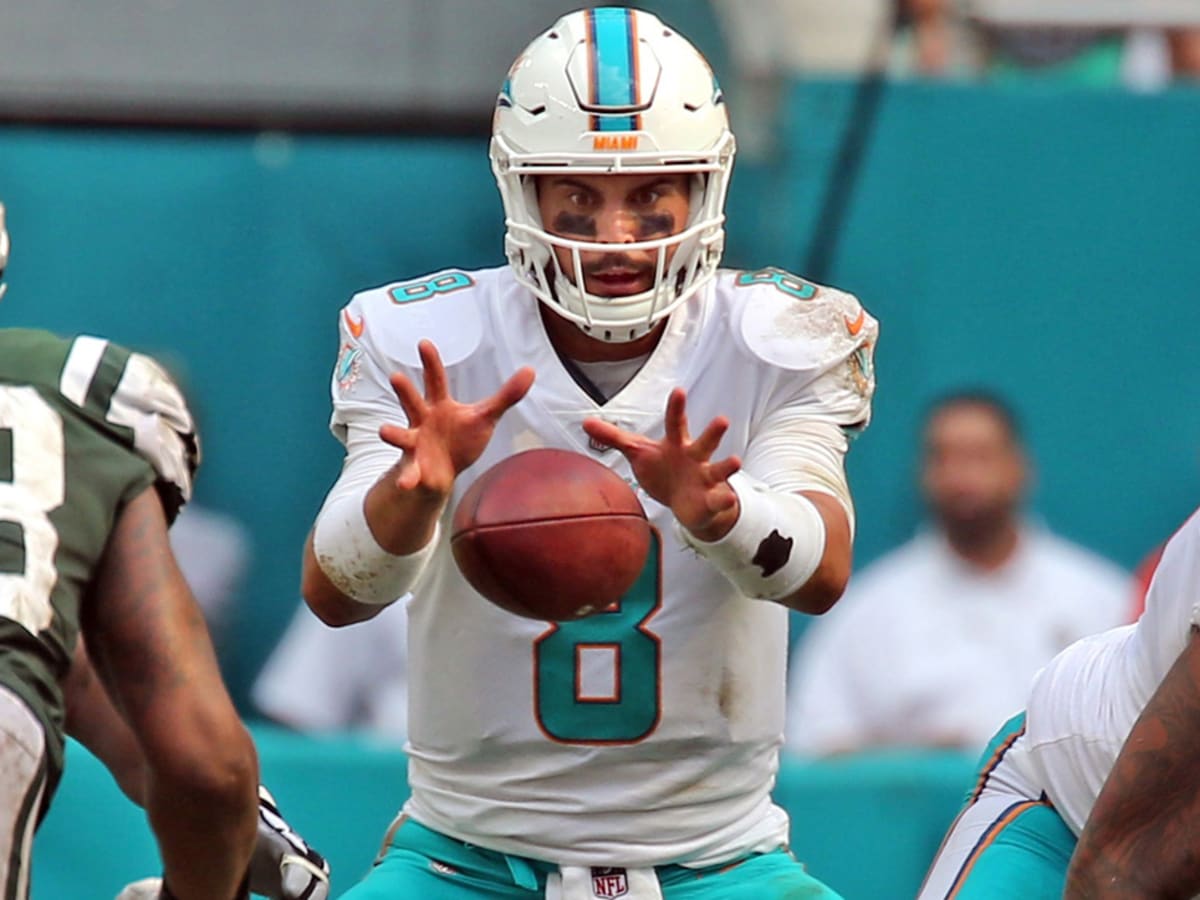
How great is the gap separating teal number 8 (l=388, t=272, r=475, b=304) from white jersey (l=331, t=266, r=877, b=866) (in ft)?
0.07

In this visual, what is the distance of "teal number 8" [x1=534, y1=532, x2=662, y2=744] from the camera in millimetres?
3723

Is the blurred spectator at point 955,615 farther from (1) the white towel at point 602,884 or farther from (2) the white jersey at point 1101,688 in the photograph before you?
(1) the white towel at point 602,884

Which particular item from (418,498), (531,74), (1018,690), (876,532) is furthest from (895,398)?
(418,498)

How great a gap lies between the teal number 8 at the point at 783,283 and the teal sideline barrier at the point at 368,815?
5.52ft

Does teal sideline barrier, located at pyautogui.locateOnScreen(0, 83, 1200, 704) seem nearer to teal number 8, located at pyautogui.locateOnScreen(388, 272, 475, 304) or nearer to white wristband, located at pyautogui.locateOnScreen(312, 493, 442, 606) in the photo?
teal number 8, located at pyautogui.locateOnScreen(388, 272, 475, 304)

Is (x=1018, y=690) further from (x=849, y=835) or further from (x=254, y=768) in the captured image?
(x=254, y=768)

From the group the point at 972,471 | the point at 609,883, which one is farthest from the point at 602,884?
the point at 972,471

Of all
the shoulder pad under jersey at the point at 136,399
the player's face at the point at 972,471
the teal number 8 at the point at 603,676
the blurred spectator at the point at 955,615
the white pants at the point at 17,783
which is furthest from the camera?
the player's face at the point at 972,471

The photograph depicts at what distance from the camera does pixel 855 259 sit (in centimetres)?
719

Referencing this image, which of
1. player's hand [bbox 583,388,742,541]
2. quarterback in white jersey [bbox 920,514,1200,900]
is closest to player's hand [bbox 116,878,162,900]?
player's hand [bbox 583,388,742,541]

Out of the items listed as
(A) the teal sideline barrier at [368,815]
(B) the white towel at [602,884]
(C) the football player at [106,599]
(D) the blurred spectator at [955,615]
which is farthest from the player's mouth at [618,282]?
(D) the blurred spectator at [955,615]

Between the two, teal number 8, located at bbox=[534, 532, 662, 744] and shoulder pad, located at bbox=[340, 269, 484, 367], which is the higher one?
shoulder pad, located at bbox=[340, 269, 484, 367]

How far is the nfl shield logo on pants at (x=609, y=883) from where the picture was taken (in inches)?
147

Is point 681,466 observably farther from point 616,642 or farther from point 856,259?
point 856,259
